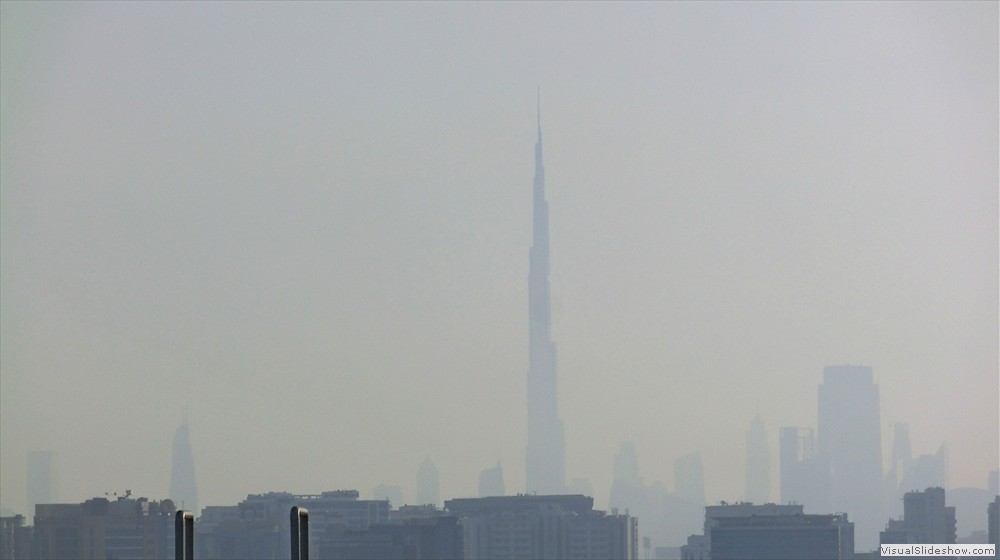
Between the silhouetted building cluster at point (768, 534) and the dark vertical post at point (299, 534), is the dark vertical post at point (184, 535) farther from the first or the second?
the silhouetted building cluster at point (768, 534)

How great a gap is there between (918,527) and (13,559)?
38.4 meters

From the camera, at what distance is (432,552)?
7769 cm

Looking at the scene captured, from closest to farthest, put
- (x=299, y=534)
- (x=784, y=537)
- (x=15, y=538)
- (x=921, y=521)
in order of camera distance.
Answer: (x=299, y=534), (x=921, y=521), (x=15, y=538), (x=784, y=537)

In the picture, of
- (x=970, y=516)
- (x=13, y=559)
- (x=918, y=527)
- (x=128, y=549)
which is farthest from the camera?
(x=128, y=549)

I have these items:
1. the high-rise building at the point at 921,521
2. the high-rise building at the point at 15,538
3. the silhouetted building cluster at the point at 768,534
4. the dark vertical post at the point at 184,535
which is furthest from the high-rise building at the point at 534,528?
the dark vertical post at the point at 184,535

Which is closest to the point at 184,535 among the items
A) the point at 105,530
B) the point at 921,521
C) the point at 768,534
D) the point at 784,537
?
the point at 921,521

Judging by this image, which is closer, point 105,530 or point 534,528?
point 105,530

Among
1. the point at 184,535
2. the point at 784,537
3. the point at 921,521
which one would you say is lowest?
the point at 784,537

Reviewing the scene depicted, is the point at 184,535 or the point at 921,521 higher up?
the point at 184,535

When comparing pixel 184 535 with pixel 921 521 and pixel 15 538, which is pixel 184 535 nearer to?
pixel 921 521

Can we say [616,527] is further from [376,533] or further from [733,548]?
[376,533]

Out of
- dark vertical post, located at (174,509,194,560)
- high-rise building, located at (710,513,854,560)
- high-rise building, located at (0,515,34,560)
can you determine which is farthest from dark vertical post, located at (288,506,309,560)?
high-rise building, located at (710,513,854,560)

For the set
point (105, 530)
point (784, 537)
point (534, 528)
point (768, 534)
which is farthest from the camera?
point (534, 528)

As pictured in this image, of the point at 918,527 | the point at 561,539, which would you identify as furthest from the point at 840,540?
the point at 561,539
